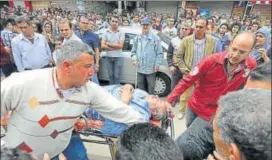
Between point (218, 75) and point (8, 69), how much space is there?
1.69m

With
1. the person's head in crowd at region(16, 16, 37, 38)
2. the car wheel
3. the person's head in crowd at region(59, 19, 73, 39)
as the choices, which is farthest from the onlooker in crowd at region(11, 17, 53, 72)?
the car wheel

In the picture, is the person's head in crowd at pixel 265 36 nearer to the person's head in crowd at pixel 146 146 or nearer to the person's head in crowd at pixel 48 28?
the person's head in crowd at pixel 146 146

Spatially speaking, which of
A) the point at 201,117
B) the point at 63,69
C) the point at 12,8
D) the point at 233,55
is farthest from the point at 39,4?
the point at 201,117

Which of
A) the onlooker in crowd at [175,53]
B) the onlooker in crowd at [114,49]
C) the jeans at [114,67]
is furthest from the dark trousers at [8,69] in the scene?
the jeans at [114,67]

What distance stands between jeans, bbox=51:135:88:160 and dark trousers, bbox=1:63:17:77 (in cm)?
108

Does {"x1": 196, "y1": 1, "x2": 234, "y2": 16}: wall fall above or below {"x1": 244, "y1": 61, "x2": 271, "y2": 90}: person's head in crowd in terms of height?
above

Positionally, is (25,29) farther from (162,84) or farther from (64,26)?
(162,84)

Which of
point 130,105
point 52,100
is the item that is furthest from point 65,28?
point 130,105

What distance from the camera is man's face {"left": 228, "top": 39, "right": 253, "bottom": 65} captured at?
1941mm

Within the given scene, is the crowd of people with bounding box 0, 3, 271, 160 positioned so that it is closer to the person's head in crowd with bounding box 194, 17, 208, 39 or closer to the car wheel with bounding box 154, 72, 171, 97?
the person's head in crowd with bounding box 194, 17, 208, 39

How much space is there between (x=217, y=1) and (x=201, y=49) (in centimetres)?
221

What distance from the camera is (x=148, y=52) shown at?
3.64 metres

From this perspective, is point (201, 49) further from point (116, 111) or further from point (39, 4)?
point (39, 4)

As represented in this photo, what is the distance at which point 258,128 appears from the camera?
30.3 inches
